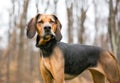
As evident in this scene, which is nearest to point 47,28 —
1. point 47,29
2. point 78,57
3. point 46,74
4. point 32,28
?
point 47,29

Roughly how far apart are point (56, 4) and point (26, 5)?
176 cm

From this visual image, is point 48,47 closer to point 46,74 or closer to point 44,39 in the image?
point 44,39

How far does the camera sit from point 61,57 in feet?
18.5

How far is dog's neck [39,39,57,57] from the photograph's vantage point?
5.60m

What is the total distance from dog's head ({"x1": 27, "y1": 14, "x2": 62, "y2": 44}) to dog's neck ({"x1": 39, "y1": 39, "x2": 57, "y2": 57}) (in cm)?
10

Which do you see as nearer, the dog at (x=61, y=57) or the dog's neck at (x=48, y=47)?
the dog at (x=61, y=57)

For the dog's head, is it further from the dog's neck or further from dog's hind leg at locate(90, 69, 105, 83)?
dog's hind leg at locate(90, 69, 105, 83)

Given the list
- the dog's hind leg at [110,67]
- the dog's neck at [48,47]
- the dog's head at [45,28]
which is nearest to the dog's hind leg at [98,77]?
the dog's hind leg at [110,67]

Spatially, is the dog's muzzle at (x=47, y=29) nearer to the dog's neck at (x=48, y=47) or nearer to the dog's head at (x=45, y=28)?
the dog's head at (x=45, y=28)

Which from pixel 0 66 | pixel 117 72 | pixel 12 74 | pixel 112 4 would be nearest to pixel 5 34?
pixel 12 74

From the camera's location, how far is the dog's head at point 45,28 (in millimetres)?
5238

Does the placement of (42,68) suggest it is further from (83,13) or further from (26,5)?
(83,13)

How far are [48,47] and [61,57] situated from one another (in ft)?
0.87

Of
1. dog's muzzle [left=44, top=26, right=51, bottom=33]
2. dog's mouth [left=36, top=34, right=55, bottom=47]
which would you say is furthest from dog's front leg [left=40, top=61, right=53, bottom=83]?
dog's muzzle [left=44, top=26, right=51, bottom=33]
